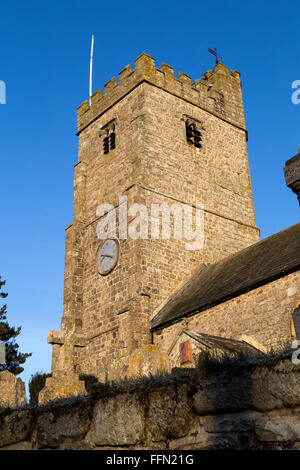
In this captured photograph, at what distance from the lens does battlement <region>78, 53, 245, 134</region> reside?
70.4 feet

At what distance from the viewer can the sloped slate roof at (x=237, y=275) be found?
13.6 metres

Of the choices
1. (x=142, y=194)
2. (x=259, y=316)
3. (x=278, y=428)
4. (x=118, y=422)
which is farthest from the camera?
(x=142, y=194)

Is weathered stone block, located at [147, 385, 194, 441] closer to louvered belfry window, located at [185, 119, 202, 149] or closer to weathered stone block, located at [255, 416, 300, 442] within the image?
weathered stone block, located at [255, 416, 300, 442]

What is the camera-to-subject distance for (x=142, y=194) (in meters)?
18.7

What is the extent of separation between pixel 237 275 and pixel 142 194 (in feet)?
17.7

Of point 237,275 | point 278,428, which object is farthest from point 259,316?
point 278,428

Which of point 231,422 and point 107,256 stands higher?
point 107,256

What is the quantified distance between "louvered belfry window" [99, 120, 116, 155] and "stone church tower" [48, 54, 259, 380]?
52 mm

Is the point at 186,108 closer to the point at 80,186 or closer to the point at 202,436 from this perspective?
the point at 80,186

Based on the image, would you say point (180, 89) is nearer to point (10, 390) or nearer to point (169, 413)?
point (10, 390)

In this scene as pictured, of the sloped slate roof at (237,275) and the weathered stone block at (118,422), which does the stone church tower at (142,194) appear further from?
the weathered stone block at (118,422)

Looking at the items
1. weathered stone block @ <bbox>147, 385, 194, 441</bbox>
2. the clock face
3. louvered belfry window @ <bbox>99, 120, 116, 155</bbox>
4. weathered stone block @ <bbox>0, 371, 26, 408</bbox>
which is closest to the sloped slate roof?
the clock face

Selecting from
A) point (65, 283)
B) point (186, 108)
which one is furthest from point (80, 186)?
point (186, 108)
